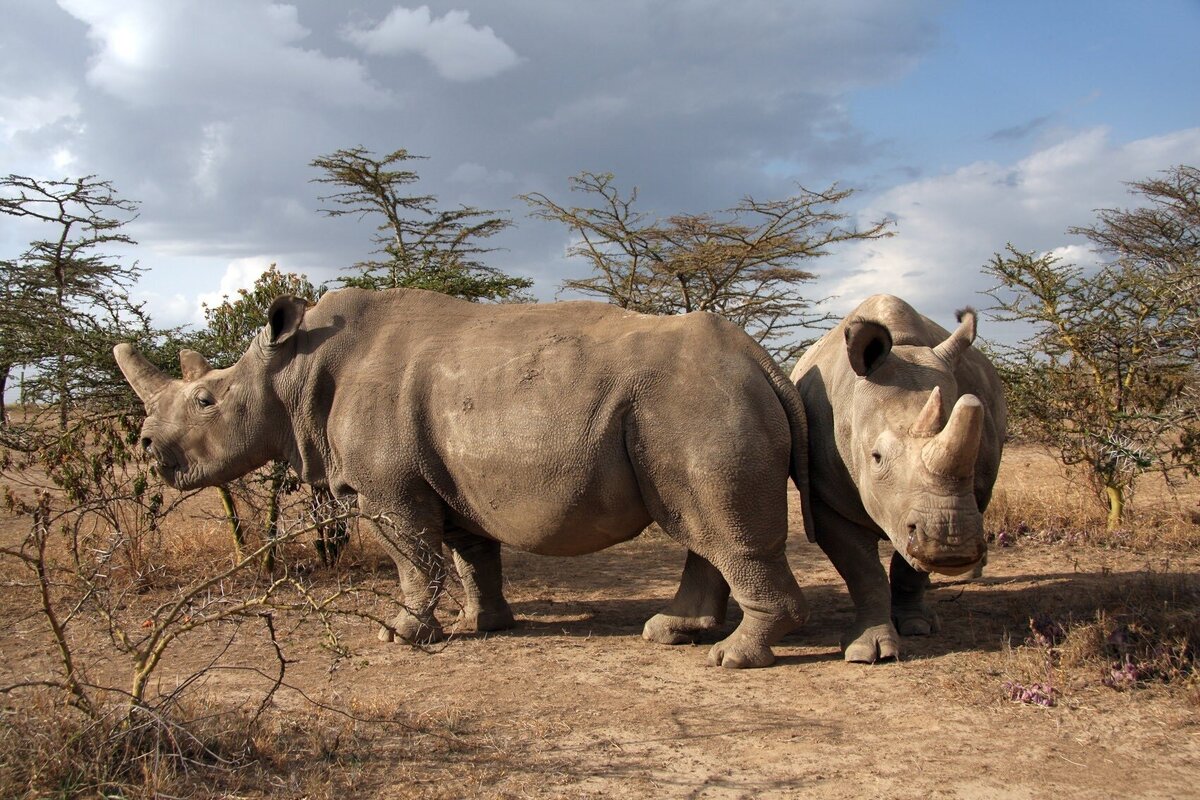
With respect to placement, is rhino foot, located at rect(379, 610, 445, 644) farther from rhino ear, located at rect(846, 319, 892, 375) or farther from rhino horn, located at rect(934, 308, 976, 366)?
rhino horn, located at rect(934, 308, 976, 366)

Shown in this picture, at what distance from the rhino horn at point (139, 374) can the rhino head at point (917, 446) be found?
484cm

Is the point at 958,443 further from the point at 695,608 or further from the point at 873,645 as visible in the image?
the point at 695,608

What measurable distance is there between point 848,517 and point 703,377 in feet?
4.03

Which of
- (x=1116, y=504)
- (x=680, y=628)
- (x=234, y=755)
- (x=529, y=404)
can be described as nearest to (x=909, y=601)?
(x=680, y=628)

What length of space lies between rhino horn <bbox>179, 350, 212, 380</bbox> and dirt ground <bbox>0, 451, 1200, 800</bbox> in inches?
71.3

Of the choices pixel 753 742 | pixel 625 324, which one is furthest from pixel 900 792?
pixel 625 324

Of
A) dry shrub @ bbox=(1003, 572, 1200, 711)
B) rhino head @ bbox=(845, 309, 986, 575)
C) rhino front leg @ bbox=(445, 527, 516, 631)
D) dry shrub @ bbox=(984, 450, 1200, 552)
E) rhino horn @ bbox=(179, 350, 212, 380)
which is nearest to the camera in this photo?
rhino head @ bbox=(845, 309, 986, 575)

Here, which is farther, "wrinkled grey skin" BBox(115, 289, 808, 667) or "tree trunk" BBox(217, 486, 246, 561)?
"tree trunk" BBox(217, 486, 246, 561)

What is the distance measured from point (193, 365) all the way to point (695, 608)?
12.8 ft

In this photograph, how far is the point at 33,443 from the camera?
8000 mm

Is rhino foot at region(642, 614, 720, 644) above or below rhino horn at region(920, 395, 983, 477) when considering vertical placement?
below

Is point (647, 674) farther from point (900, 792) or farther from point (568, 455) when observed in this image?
point (900, 792)

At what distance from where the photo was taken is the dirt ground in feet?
13.1

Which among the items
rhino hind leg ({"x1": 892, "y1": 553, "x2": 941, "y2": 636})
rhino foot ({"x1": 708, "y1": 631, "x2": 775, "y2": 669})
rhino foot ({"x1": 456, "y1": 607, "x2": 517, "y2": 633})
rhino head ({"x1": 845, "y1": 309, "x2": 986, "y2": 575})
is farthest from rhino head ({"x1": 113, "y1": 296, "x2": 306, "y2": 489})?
rhino hind leg ({"x1": 892, "y1": 553, "x2": 941, "y2": 636})
